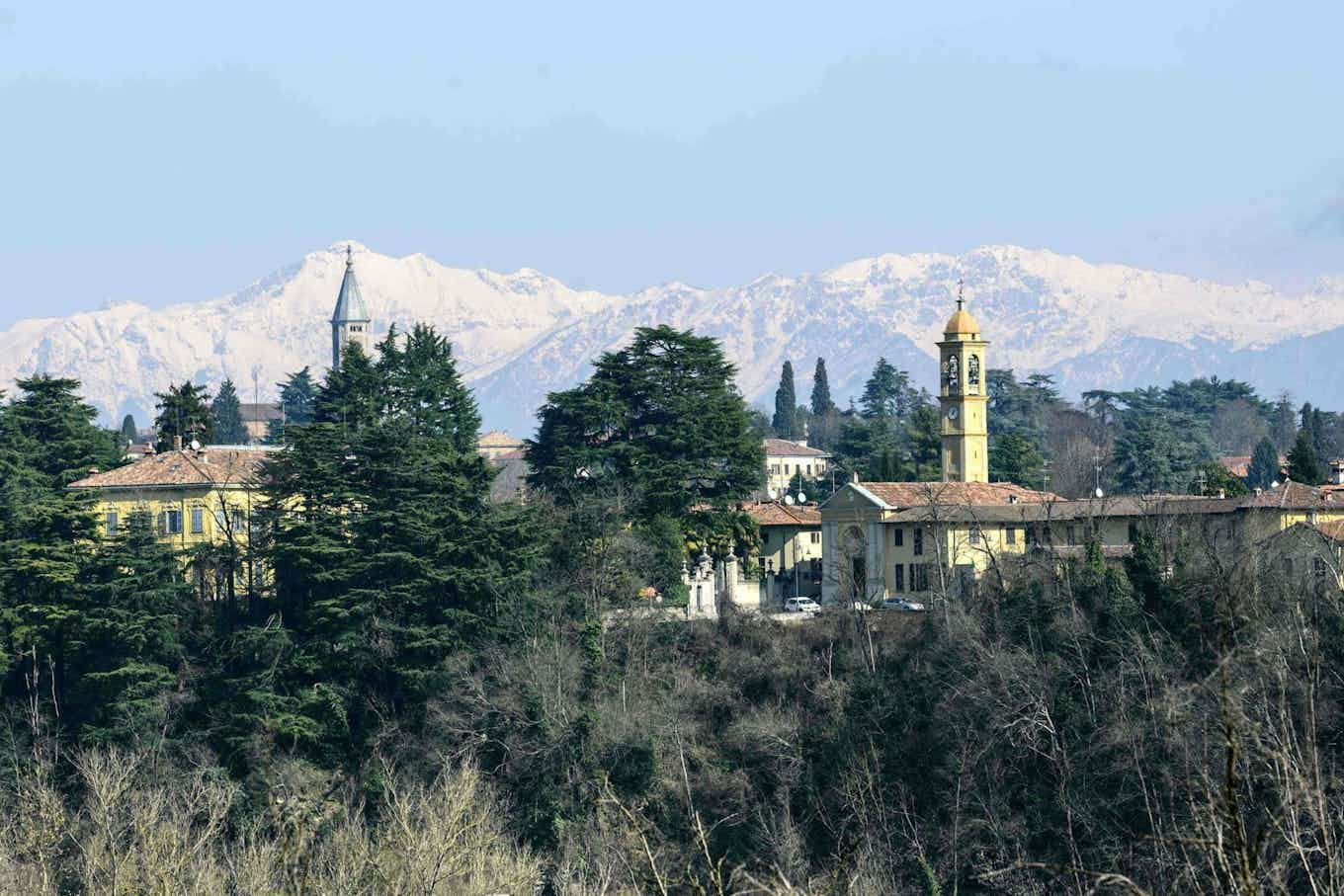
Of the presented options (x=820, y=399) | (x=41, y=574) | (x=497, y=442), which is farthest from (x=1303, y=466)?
(x=497, y=442)

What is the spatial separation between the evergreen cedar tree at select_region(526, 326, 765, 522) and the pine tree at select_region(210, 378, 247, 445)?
55269mm

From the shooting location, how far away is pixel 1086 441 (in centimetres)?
8700

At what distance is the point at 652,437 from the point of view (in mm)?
51469

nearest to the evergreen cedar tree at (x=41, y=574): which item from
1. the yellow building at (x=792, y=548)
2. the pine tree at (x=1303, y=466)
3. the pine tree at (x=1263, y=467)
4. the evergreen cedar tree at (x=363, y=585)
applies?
the evergreen cedar tree at (x=363, y=585)

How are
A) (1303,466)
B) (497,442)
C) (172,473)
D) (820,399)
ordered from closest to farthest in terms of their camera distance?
(172,473) < (1303,466) < (497,442) < (820,399)

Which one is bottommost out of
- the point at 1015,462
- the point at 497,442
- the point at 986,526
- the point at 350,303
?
the point at 986,526

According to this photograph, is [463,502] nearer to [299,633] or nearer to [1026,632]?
[299,633]

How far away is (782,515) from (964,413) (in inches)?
216

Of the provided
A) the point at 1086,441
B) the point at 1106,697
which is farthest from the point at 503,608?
the point at 1086,441

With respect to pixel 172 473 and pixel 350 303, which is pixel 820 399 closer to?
pixel 350 303

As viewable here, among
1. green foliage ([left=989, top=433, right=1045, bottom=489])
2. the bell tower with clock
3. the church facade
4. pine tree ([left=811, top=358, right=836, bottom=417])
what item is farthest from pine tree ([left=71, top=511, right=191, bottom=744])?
pine tree ([left=811, top=358, right=836, bottom=417])

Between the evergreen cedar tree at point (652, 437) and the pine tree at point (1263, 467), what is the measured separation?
96.3 ft

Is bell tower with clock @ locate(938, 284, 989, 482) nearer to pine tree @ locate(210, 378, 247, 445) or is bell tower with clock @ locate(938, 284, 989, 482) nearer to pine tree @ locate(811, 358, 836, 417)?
pine tree @ locate(210, 378, 247, 445)

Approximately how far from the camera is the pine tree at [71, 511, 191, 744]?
143 feet
